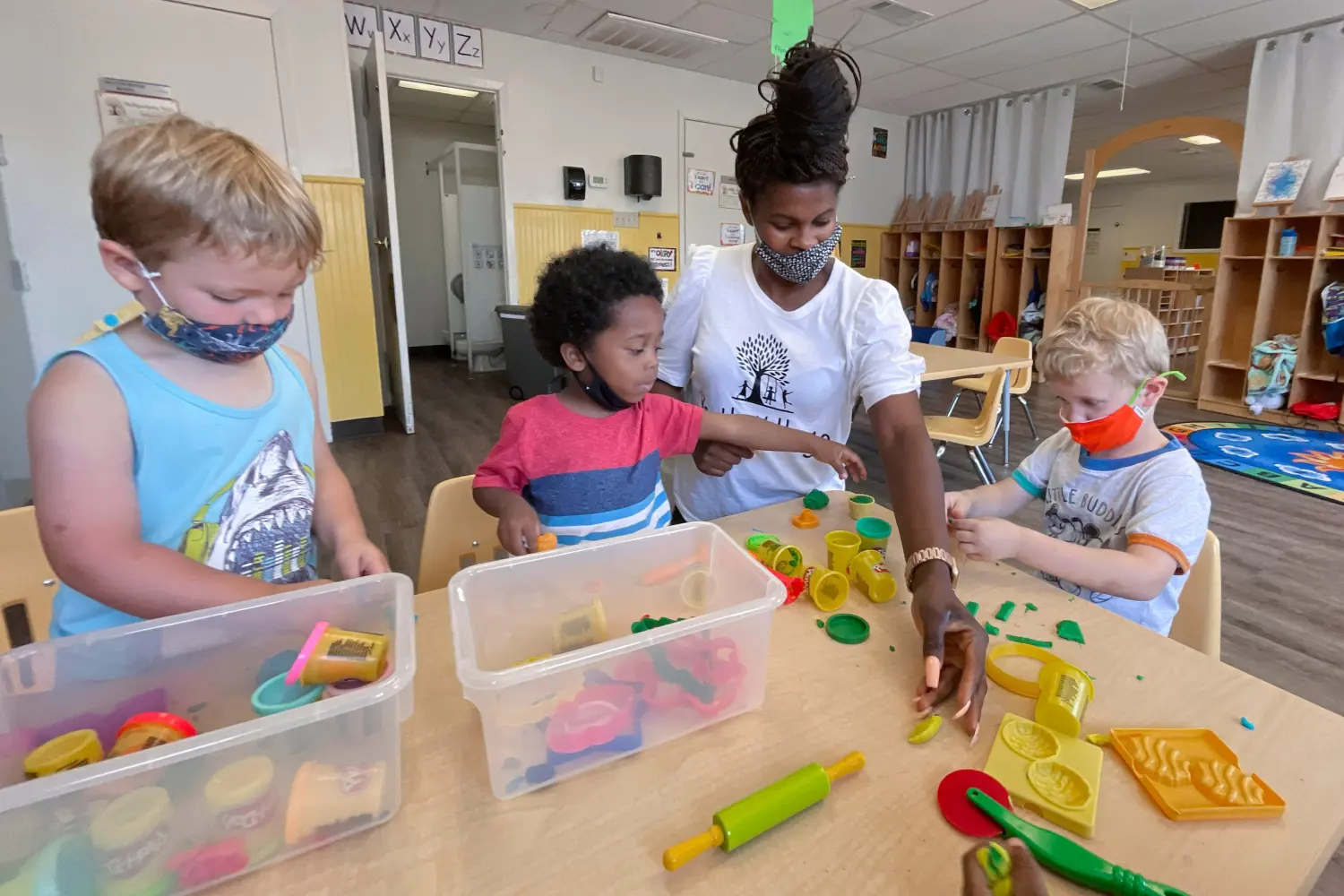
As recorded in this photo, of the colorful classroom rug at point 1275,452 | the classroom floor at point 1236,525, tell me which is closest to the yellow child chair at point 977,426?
the classroom floor at point 1236,525

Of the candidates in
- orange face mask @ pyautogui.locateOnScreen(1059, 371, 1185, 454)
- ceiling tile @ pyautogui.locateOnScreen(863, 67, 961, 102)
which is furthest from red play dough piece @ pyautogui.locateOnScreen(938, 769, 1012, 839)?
ceiling tile @ pyautogui.locateOnScreen(863, 67, 961, 102)

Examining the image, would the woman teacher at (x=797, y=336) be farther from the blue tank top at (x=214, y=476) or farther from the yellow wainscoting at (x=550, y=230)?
the yellow wainscoting at (x=550, y=230)

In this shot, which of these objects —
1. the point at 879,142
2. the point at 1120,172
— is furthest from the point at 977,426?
the point at 1120,172

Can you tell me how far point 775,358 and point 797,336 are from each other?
0.06m

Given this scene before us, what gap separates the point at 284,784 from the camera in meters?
0.54

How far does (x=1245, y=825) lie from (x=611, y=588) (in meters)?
0.63

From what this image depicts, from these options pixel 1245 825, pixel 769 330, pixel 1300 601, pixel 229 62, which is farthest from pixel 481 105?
pixel 1245 825

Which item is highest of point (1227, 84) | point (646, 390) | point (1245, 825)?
point (1227, 84)

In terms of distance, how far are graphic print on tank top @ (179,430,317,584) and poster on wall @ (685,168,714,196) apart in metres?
5.77

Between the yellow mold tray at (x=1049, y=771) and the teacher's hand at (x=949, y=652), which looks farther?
the teacher's hand at (x=949, y=652)

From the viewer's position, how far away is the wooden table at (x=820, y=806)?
527mm

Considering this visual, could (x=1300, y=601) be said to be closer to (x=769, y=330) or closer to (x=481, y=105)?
(x=769, y=330)

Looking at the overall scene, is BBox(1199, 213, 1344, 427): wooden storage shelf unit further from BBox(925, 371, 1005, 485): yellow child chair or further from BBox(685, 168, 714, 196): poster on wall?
BBox(685, 168, 714, 196): poster on wall

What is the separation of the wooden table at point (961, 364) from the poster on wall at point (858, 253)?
3.88 m
